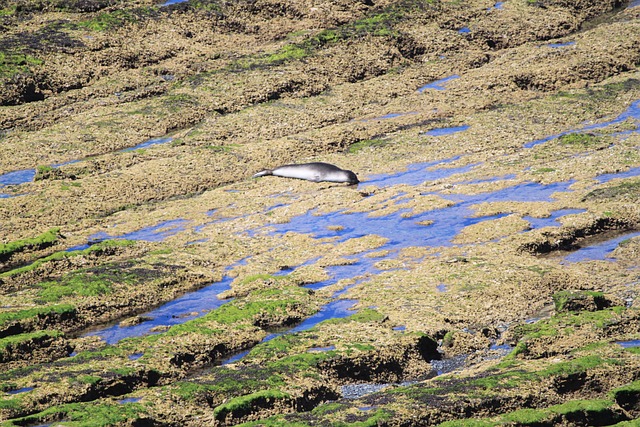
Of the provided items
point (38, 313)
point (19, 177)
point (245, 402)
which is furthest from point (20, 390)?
point (19, 177)

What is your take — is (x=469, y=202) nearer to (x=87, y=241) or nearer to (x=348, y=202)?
(x=348, y=202)

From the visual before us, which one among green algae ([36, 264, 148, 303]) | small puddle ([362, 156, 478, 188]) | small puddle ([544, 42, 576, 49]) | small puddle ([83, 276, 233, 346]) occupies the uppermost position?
small puddle ([544, 42, 576, 49])

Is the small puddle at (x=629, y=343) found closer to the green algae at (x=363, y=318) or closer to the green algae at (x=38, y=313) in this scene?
Answer: the green algae at (x=363, y=318)

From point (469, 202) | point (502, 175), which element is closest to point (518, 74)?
point (502, 175)

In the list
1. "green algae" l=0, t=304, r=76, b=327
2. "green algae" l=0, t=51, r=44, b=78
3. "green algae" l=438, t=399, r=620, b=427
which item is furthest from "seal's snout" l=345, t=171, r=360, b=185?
"green algae" l=0, t=51, r=44, b=78

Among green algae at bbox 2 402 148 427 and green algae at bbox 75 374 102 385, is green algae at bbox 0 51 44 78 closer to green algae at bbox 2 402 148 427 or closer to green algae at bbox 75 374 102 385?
green algae at bbox 75 374 102 385

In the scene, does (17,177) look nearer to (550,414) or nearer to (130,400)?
(130,400)
